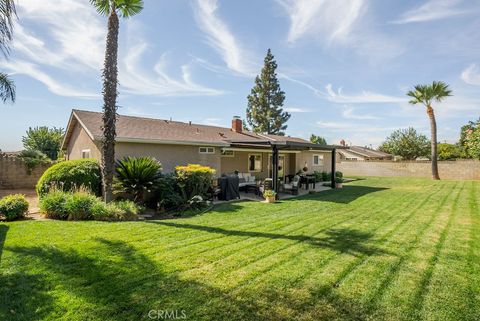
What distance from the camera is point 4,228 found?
7164 mm

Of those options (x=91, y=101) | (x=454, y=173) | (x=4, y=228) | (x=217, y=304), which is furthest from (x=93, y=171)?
(x=454, y=173)

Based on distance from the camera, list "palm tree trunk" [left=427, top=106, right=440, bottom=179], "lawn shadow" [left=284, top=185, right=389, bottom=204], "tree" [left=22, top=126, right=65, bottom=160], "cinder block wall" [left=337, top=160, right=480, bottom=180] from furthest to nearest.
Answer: "tree" [left=22, top=126, right=65, bottom=160], "palm tree trunk" [left=427, top=106, right=440, bottom=179], "cinder block wall" [left=337, top=160, right=480, bottom=180], "lawn shadow" [left=284, top=185, right=389, bottom=204]

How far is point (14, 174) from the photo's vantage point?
56.3ft

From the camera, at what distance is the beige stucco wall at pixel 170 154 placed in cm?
1305

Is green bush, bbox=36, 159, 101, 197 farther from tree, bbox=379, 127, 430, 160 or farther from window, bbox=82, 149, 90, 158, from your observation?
tree, bbox=379, 127, 430, 160

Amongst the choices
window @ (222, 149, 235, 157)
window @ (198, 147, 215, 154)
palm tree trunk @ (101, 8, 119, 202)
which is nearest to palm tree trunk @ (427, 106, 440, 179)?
window @ (222, 149, 235, 157)

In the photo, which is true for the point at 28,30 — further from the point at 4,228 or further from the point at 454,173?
the point at 454,173

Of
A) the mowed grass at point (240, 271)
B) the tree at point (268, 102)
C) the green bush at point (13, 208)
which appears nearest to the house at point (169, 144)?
the green bush at point (13, 208)

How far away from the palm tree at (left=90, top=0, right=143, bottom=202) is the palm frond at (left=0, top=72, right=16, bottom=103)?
14.1 ft

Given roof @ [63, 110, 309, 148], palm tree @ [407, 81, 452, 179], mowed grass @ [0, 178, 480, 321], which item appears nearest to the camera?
mowed grass @ [0, 178, 480, 321]

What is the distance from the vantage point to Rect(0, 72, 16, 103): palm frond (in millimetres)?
10305

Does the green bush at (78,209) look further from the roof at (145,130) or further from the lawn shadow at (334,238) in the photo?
the roof at (145,130)

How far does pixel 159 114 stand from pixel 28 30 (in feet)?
38.6

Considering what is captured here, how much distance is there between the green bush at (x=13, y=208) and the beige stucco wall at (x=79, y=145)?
4.51m
